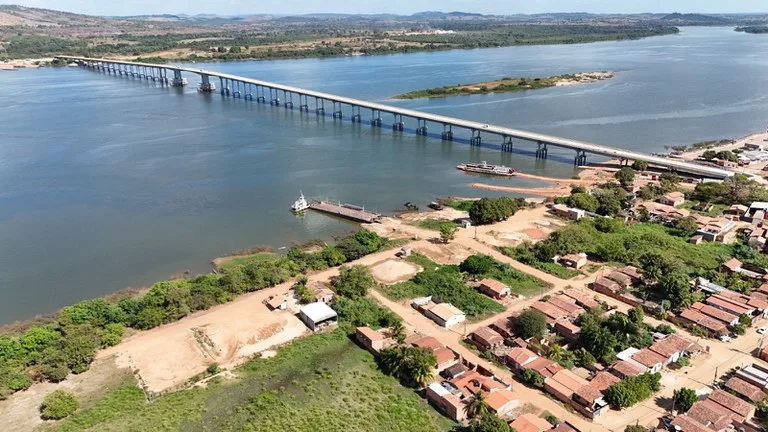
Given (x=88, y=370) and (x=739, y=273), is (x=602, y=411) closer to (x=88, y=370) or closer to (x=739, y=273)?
(x=739, y=273)

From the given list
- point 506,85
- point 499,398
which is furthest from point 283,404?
point 506,85

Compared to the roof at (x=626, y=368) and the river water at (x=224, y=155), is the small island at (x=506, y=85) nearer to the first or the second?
the river water at (x=224, y=155)

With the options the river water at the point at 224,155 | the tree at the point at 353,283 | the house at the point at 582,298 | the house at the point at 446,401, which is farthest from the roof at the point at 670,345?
the river water at the point at 224,155

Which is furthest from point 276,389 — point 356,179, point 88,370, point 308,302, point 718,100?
point 718,100

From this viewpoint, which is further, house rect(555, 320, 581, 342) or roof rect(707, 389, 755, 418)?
house rect(555, 320, 581, 342)

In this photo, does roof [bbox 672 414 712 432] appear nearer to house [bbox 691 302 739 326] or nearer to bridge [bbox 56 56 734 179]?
house [bbox 691 302 739 326]

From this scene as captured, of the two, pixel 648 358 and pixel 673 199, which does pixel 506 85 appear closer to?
pixel 673 199

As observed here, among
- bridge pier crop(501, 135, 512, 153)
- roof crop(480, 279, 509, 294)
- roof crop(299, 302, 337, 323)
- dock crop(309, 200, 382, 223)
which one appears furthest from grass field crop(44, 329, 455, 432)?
bridge pier crop(501, 135, 512, 153)
